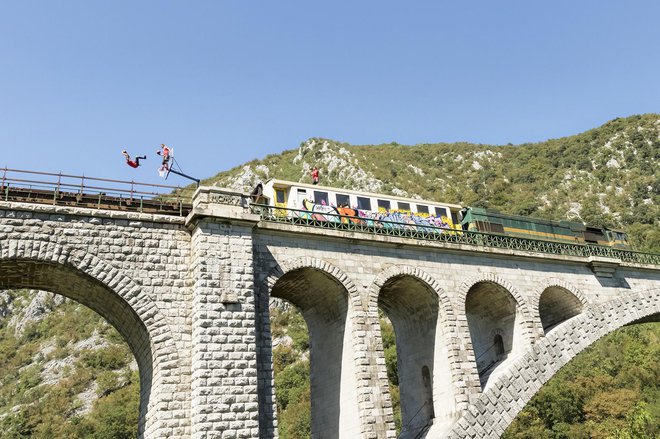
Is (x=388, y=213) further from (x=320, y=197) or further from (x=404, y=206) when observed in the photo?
(x=320, y=197)

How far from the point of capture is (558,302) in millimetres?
26984

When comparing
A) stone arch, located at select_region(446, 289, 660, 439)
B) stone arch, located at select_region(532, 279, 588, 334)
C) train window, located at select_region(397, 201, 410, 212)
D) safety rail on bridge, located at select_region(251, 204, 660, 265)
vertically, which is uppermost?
train window, located at select_region(397, 201, 410, 212)

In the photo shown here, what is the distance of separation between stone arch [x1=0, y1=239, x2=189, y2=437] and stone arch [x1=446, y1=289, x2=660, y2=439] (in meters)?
9.94

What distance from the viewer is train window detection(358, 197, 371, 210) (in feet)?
78.7

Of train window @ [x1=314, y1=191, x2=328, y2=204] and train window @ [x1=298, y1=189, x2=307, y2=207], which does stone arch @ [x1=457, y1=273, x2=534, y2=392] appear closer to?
train window @ [x1=314, y1=191, x2=328, y2=204]

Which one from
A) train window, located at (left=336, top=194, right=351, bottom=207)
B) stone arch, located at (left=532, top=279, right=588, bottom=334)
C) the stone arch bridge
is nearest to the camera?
the stone arch bridge

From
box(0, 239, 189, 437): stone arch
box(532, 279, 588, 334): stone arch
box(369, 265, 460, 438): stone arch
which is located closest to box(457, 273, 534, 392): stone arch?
box(369, 265, 460, 438): stone arch

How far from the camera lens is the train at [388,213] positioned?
74.3 ft

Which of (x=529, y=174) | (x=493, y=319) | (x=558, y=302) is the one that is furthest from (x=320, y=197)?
(x=529, y=174)

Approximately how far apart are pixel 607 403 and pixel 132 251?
45084mm

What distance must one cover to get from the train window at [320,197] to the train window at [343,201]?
0.57 metres

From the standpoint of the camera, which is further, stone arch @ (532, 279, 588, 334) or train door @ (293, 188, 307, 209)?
stone arch @ (532, 279, 588, 334)

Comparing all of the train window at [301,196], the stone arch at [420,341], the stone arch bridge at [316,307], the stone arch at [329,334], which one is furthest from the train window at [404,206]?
the stone arch at [329,334]

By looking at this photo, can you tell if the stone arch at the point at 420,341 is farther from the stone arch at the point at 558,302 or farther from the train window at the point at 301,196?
the stone arch at the point at 558,302
